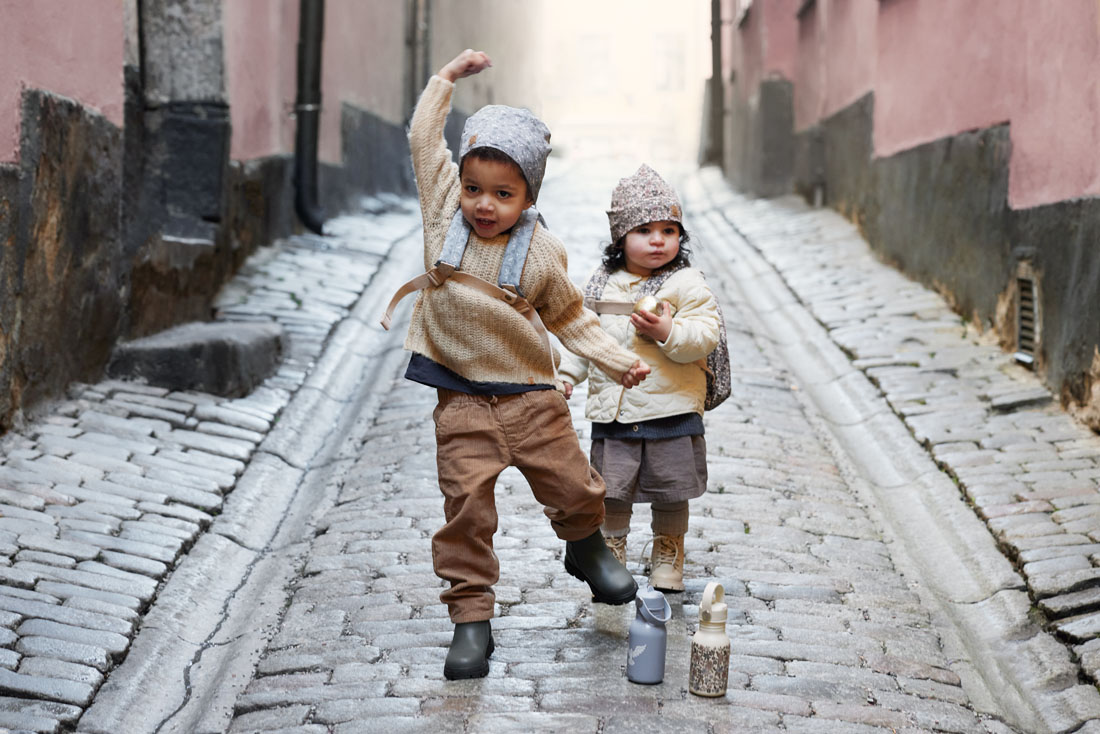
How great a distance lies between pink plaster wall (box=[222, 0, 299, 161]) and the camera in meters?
8.98

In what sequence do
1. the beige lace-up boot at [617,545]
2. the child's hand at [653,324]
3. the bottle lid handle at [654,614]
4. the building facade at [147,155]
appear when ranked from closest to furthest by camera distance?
the bottle lid handle at [654,614] < the child's hand at [653,324] < the beige lace-up boot at [617,545] < the building facade at [147,155]

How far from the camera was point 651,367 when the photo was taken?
13.1ft

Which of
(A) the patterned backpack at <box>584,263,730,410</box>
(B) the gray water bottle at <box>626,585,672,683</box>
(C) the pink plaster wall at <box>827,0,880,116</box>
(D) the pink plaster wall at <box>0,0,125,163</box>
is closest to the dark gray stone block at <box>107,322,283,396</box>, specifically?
(D) the pink plaster wall at <box>0,0,125,163</box>

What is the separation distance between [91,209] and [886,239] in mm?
6160

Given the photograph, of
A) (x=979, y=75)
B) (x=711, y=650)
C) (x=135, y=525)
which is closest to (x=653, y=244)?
(x=711, y=650)

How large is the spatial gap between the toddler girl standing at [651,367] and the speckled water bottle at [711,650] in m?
0.70

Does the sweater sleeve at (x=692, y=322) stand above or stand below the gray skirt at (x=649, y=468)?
above

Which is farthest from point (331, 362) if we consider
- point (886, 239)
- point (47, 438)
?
point (886, 239)

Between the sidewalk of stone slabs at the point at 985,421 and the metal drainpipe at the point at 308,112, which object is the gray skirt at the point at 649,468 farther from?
the metal drainpipe at the point at 308,112

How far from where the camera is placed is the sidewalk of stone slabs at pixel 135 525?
3.66 meters

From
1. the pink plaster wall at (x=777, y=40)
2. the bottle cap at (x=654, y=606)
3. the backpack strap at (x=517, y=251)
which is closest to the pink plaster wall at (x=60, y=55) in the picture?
the backpack strap at (x=517, y=251)

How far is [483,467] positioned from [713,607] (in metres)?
0.70

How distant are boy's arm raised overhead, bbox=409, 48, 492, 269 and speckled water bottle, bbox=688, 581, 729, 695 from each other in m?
1.17

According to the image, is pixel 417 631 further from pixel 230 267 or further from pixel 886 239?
pixel 886 239
